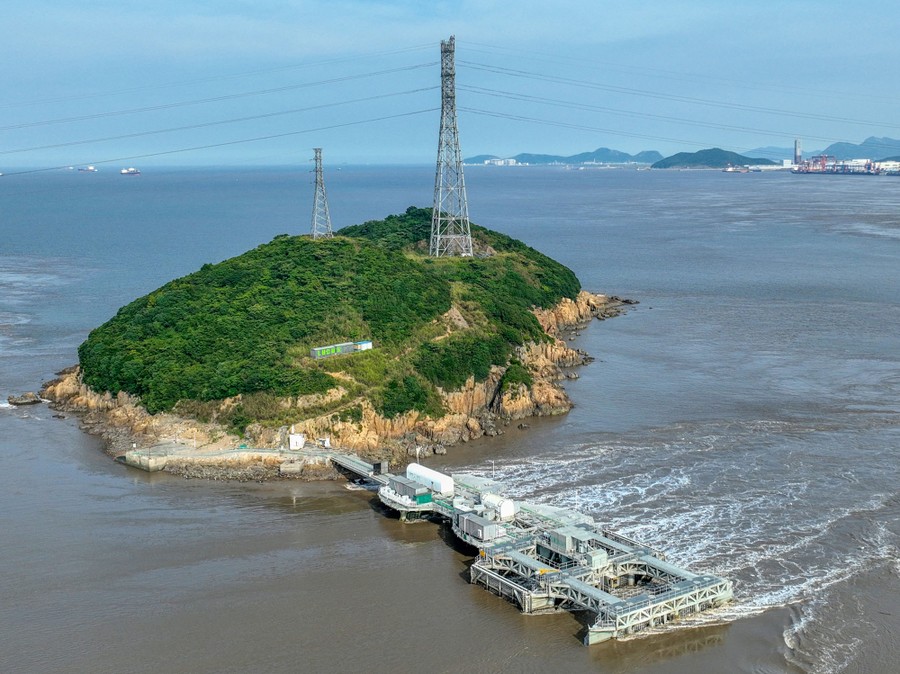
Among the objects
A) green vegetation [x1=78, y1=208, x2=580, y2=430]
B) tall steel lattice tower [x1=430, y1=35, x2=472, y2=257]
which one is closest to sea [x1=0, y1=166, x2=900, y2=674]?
green vegetation [x1=78, y1=208, x2=580, y2=430]

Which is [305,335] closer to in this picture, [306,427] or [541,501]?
[306,427]

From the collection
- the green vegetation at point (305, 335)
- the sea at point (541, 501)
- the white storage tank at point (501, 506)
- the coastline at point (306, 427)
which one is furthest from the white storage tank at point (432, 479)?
the green vegetation at point (305, 335)

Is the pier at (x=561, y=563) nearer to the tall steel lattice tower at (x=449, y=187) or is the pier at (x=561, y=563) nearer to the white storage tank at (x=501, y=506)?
the white storage tank at (x=501, y=506)

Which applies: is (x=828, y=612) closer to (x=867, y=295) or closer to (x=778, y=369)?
(x=778, y=369)

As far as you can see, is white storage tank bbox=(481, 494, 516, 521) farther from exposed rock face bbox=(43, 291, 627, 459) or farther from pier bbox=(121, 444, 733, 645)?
exposed rock face bbox=(43, 291, 627, 459)

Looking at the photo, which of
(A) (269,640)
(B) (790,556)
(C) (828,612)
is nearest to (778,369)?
(B) (790,556)

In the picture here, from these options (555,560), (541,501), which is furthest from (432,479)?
→ (555,560)

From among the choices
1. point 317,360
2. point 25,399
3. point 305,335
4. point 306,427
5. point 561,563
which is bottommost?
point 561,563
